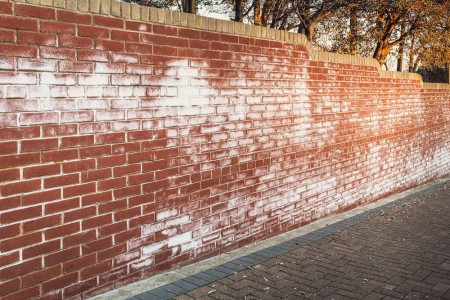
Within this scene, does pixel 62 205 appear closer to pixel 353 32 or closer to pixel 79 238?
pixel 79 238

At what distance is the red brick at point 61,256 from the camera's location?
349 centimetres

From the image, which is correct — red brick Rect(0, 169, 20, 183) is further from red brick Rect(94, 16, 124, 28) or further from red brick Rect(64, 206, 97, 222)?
red brick Rect(94, 16, 124, 28)

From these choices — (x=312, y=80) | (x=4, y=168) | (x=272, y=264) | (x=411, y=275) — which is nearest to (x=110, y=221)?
(x=4, y=168)

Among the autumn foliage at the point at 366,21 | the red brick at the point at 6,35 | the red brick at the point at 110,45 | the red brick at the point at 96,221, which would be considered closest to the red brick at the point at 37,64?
the red brick at the point at 6,35

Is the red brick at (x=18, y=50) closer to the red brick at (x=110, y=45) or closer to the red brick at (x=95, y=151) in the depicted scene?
the red brick at (x=110, y=45)

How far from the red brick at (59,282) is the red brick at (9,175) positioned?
2.87 ft

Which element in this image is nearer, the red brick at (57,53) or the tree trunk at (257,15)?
the red brick at (57,53)

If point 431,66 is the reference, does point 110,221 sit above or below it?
below

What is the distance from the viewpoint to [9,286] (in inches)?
128

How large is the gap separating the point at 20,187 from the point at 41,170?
0.65 ft

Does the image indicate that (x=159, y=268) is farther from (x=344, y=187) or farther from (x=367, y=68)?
(x=367, y=68)

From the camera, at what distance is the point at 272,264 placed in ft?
15.9

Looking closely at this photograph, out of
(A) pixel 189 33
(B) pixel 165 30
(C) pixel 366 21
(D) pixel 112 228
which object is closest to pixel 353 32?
(C) pixel 366 21

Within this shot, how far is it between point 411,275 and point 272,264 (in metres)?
1.42
